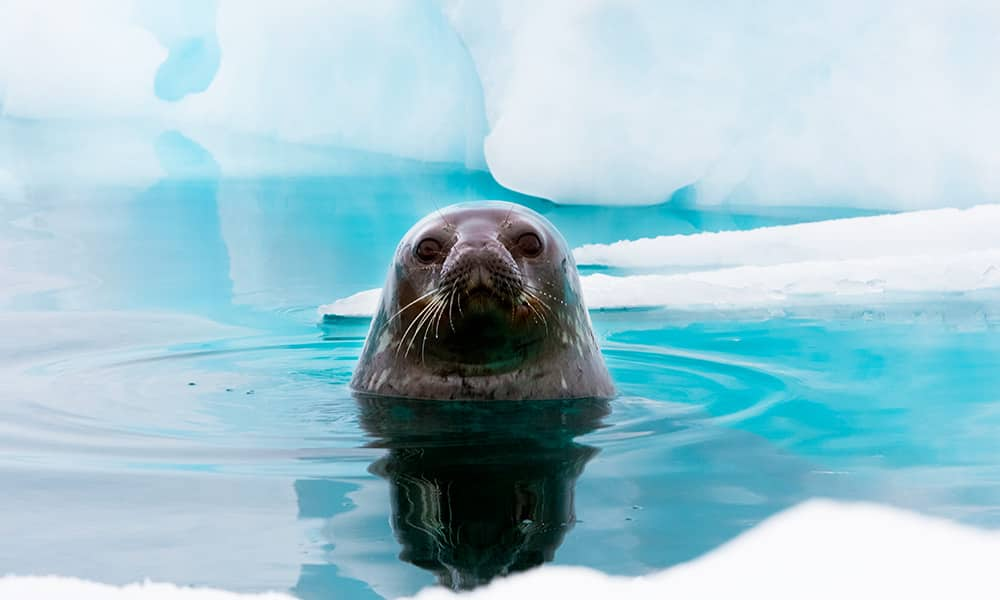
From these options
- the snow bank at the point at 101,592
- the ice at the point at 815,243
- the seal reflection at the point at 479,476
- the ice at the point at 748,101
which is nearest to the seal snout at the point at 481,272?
the seal reflection at the point at 479,476

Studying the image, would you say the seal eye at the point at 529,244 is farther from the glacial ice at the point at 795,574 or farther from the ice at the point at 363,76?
the ice at the point at 363,76

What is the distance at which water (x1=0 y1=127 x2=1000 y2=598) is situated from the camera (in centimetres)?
242

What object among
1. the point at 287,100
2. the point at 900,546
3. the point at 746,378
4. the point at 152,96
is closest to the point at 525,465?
the point at 900,546

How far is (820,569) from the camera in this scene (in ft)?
7.78

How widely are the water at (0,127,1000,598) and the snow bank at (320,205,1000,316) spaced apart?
0.42 metres

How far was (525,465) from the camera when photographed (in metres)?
3.18

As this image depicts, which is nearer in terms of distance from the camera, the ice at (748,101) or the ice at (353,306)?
the ice at (353,306)

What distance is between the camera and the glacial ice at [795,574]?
2.15 meters

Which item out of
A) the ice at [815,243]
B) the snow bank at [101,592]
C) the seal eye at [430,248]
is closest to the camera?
the snow bank at [101,592]

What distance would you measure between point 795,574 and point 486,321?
1758 millimetres

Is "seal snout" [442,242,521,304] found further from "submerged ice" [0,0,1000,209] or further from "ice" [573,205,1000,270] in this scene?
"submerged ice" [0,0,1000,209]

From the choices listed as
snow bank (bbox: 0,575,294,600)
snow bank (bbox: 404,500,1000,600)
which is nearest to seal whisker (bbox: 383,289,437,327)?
snow bank (bbox: 404,500,1000,600)

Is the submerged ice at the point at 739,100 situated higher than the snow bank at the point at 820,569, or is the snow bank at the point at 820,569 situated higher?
the submerged ice at the point at 739,100

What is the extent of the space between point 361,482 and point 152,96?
34.1 feet
